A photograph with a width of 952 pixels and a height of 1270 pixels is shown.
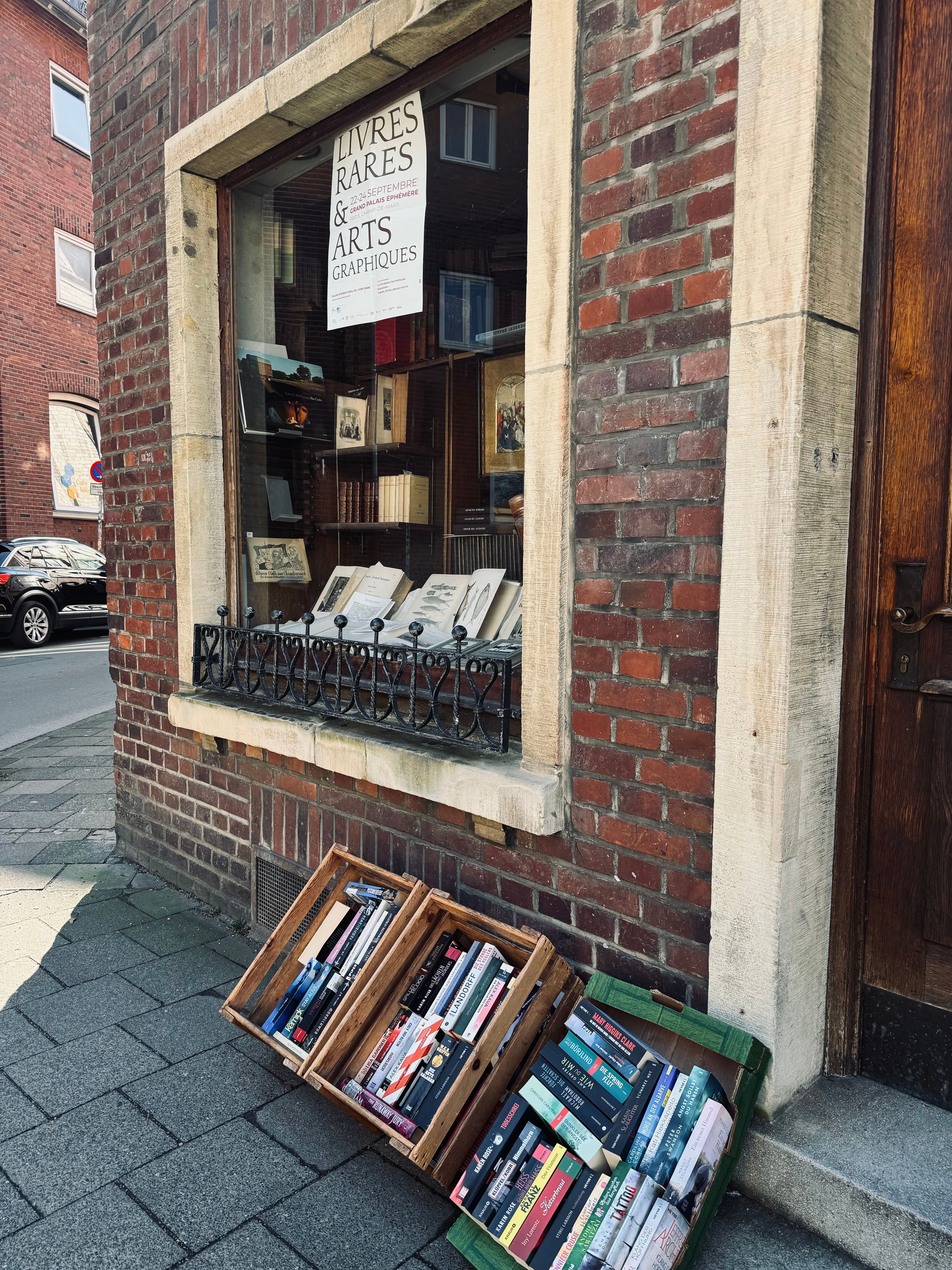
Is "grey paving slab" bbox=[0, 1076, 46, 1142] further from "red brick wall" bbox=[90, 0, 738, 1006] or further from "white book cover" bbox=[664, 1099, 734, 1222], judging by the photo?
"white book cover" bbox=[664, 1099, 734, 1222]

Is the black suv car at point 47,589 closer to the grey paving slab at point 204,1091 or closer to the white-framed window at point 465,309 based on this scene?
the white-framed window at point 465,309

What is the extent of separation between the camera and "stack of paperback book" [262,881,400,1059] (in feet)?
7.95

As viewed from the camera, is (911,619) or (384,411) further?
(384,411)

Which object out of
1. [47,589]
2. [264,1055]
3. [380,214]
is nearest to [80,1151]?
[264,1055]

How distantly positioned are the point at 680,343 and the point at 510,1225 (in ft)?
6.12

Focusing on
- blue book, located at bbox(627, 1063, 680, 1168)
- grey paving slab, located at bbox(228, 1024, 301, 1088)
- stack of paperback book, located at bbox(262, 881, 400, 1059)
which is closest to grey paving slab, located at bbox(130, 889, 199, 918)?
grey paving slab, located at bbox(228, 1024, 301, 1088)

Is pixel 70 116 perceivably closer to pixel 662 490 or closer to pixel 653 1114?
pixel 662 490

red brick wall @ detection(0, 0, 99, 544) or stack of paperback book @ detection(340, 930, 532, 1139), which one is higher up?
red brick wall @ detection(0, 0, 99, 544)

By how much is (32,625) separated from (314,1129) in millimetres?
12362

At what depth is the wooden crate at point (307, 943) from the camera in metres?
2.29

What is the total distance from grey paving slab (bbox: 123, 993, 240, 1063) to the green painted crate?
1.10 meters

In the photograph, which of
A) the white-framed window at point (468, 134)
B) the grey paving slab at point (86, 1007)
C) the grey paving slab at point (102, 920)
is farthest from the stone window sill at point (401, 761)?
the white-framed window at point (468, 134)

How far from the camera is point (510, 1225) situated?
1.72 meters

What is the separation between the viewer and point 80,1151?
7.04 ft
